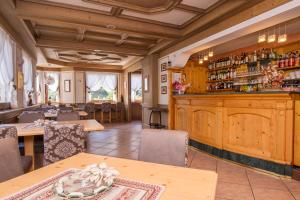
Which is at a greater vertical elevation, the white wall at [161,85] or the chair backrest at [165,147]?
the white wall at [161,85]

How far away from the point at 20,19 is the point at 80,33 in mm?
1636

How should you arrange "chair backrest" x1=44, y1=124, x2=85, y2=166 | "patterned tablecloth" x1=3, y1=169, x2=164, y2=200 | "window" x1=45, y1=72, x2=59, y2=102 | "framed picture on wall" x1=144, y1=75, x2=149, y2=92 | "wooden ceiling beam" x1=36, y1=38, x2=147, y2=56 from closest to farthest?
"patterned tablecloth" x1=3, y1=169, x2=164, y2=200 < "chair backrest" x1=44, y1=124, x2=85, y2=166 < "wooden ceiling beam" x1=36, y1=38, x2=147, y2=56 < "framed picture on wall" x1=144, y1=75, x2=149, y2=92 < "window" x1=45, y1=72, x2=59, y2=102

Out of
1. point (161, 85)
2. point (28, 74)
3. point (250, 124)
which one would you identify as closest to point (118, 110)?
point (161, 85)

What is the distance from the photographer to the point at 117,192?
92cm

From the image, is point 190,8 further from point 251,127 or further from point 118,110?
point 118,110

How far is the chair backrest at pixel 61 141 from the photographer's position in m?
2.11

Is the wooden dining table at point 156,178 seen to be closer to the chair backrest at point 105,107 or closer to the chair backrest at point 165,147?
the chair backrest at point 165,147

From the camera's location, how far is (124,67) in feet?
33.4

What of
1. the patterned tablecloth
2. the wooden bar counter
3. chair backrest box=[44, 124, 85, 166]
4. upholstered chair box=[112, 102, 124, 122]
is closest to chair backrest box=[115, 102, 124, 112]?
upholstered chair box=[112, 102, 124, 122]

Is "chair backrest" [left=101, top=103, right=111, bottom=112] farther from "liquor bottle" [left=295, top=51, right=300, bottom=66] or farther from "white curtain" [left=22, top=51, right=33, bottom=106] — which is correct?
"liquor bottle" [left=295, top=51, right=300, bottom=66]

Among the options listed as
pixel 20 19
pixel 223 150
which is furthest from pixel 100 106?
pixel 223 150

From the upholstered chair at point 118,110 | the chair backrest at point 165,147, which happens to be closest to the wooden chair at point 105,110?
the upholstered chair at point 118,110

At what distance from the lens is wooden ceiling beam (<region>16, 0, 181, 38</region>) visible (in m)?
3.61

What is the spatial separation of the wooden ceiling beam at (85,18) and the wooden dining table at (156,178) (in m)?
3.35
